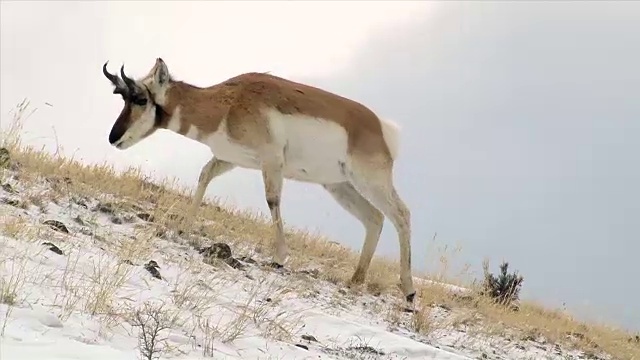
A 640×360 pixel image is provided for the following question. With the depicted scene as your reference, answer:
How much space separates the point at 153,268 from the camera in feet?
18.7

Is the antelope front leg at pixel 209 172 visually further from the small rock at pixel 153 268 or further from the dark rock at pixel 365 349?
the dark rock at pixel 365 349

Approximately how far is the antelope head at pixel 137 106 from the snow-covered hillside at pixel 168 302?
75 centimetres

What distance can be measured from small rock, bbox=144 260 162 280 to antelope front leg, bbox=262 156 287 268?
2365 millimetres

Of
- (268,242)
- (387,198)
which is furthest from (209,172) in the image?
(387,198)

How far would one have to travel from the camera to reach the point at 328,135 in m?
8.52

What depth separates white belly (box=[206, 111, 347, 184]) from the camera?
328 inches

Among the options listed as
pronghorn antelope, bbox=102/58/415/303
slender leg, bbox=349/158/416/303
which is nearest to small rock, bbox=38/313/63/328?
pronghorn antelope, bbox=102/58/415/303

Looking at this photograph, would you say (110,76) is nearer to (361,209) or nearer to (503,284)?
(361,209)

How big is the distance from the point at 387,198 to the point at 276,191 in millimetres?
1319

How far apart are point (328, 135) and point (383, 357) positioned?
3738 millimetres

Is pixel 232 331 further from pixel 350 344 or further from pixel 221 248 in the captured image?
pixel 221 248

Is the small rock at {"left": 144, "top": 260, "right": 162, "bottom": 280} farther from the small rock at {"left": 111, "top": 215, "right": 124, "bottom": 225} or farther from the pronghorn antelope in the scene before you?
the pronghorn antelope

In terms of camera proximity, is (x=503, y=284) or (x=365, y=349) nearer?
(x=365, y=349)

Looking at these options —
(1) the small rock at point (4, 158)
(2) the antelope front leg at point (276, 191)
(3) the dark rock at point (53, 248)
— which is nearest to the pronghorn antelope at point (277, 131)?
(2) the antelope front leg at point (276, 191)
